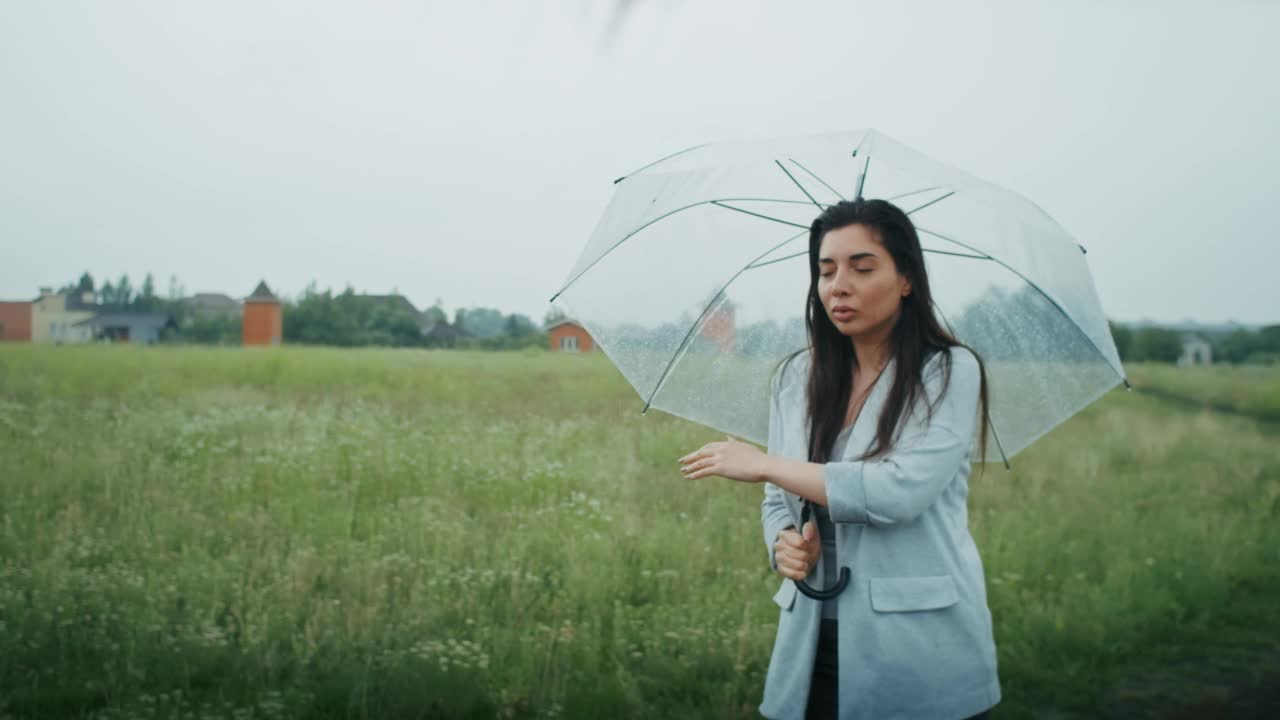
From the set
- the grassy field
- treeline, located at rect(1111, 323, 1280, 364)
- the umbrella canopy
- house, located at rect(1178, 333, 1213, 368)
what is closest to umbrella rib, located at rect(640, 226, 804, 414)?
the umbrella canopy

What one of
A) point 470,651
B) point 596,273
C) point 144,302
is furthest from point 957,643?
point 144,302

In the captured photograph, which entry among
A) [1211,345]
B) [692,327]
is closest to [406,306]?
[692,327]

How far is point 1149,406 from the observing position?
11.1 meters

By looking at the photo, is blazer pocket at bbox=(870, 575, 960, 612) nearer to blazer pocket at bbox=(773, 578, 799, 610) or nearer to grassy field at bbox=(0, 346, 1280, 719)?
blazer pocket at bbox=(773, 578, 799, 610)

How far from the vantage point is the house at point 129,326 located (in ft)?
21.4

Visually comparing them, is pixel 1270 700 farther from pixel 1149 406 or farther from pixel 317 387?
pixel 1149 406

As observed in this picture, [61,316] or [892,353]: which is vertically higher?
[61,316]

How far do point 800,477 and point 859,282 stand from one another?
0.42 m

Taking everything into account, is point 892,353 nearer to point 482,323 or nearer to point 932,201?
point 932,201

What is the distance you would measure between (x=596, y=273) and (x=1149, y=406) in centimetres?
1078

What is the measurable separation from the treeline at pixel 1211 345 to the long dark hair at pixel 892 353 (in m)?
9.55

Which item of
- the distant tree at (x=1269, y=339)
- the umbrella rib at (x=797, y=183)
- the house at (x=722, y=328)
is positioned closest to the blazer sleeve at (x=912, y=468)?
the umbrella rib at (x=797, y=183)

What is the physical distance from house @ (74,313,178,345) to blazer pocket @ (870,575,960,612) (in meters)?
6.50

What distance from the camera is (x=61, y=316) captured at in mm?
6238
